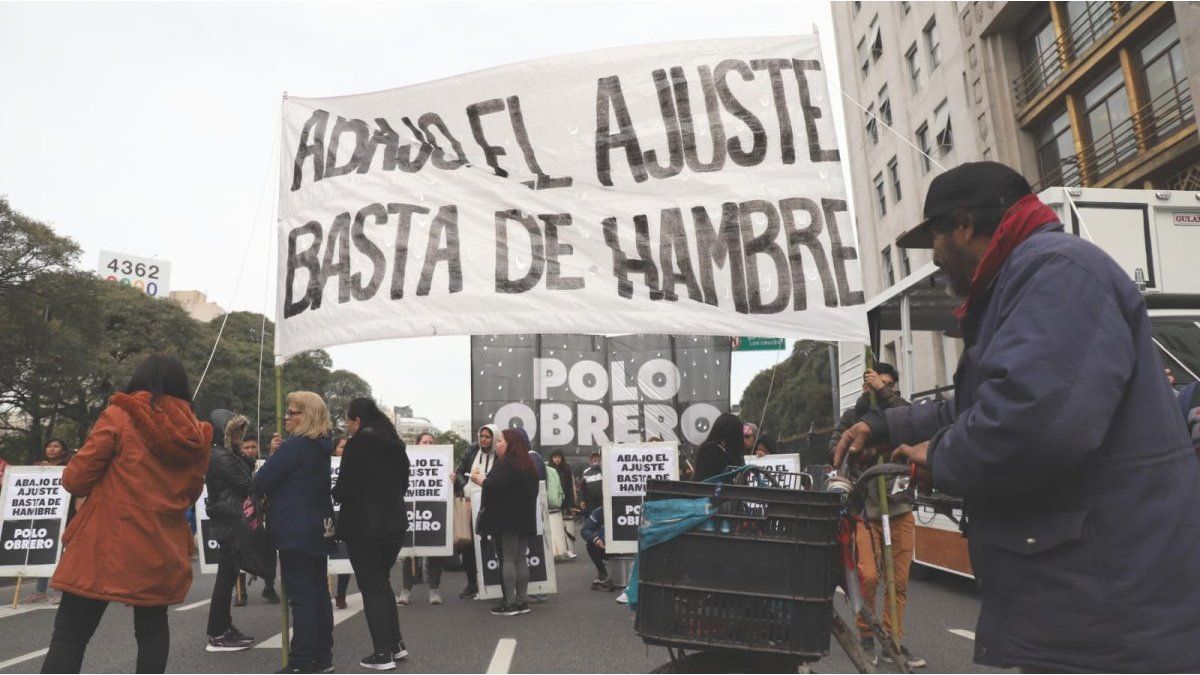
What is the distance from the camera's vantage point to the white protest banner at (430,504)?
9242 millimetres

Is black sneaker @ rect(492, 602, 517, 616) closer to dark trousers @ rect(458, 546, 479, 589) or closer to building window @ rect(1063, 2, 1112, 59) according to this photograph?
dark trousers @ rect(458, 546, 479, 589)

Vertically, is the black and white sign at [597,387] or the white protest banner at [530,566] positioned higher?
the black and white sign at [597,387]

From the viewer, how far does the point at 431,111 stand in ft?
16.9

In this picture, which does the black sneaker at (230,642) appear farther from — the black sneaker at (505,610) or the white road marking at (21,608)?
the white road marking at (21,608)

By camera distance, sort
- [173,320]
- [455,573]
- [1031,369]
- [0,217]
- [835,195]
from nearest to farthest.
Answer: [1031,369] → [835,195] → [455,573] → [0,217] → [173,320]

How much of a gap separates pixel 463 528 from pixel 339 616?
1.90 metres

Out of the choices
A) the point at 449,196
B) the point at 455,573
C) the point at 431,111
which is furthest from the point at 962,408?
the point at 455,573

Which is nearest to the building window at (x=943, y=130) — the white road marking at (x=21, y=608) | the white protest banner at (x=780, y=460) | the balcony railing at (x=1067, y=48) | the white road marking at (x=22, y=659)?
the balcony railing at (x=1067, y=48)

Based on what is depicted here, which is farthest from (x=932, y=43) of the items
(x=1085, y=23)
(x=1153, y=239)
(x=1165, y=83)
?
(x=1153, y=239)

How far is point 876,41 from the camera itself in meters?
34.3

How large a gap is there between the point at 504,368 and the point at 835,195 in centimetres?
Answer: 1375

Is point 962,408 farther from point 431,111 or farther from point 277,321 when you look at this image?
point 277,321

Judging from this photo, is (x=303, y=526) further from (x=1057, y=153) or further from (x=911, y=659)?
(x=1057, y=153)

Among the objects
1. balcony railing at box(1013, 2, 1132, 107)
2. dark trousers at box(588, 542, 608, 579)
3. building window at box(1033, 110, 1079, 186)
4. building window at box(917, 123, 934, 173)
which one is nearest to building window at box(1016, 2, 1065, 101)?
balcony railing at box(1013, 2, 1132, 107)
